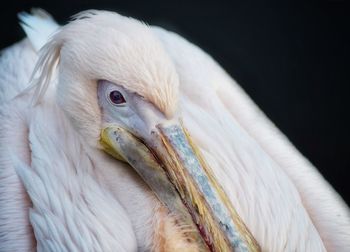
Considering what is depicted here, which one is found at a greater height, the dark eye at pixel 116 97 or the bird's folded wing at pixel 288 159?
the dark eye at pixel 116 97

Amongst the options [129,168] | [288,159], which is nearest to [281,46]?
[288,159]

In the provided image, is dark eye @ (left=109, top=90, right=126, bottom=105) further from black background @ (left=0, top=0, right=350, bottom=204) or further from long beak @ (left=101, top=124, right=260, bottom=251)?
black background @ (left=0, top=0, right=350, bottom=204)

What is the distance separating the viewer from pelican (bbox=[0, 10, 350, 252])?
5.64ft

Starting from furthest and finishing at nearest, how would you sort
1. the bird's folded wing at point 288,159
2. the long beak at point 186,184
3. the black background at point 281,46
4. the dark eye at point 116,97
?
the black background at point 281,46
the bird's folded wing at point 288,159
the dark eye at point 116,97
the long beak at point 186,184

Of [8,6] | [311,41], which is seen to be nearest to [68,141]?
[8,6]

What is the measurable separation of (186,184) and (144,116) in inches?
8.9

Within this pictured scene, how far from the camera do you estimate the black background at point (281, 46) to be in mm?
2951

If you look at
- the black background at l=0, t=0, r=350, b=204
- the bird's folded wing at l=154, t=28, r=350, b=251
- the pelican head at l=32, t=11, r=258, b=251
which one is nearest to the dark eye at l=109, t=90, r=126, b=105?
the pelican head at l=32, t=11, r=258, b=251

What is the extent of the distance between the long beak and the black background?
49.8 inches

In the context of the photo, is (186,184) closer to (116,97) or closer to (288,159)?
(116,97)

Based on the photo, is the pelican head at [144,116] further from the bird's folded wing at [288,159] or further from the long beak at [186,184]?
the bird's folded wing at [288,159]

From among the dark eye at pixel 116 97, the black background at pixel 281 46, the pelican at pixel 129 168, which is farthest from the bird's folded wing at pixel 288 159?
the dark eye at pixel 116 97

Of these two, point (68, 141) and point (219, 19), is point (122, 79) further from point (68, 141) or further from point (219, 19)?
point (219, 19)

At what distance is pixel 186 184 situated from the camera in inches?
66.7
